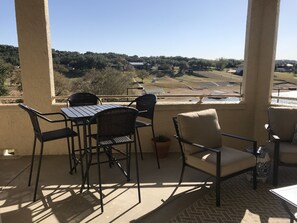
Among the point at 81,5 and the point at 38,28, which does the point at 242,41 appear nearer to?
the point at 38,28

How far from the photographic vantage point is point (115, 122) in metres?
2.41

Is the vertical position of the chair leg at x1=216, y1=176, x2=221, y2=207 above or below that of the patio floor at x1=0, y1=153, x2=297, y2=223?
above

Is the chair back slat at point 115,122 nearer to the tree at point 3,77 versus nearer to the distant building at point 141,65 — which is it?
the distant building at point 141,65

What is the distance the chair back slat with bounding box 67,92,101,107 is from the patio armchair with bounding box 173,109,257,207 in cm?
141

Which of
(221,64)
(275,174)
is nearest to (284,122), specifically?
(275,174)

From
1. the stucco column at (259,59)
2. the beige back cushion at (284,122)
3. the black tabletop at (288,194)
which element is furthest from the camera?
the stucco column at (259,59)

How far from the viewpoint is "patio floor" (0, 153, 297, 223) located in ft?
7.34

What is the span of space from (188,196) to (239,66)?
271 cm

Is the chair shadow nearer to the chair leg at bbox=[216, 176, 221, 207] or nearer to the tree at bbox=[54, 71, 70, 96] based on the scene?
the chair leg at bbox=[216, 176, 221, 207]

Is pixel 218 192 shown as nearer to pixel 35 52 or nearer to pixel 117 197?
pixel 117 197

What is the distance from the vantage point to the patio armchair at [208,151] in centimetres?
247

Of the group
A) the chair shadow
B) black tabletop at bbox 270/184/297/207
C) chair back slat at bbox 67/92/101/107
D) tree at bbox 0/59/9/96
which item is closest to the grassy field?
chair back slat at bbox 67/92/101/107

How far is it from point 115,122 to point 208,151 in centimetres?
113

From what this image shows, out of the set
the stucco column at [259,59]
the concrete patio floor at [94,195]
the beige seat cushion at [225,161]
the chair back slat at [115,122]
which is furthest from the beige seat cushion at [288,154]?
the chair back slat at [115,122]
